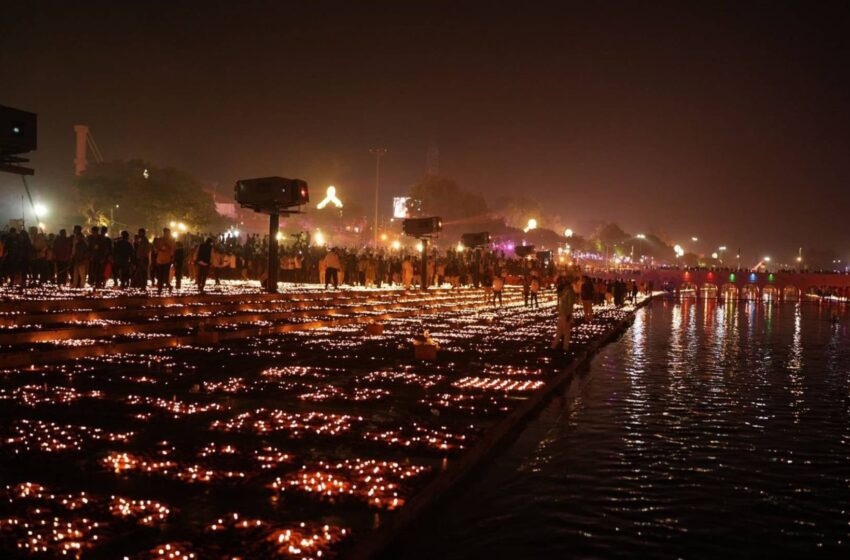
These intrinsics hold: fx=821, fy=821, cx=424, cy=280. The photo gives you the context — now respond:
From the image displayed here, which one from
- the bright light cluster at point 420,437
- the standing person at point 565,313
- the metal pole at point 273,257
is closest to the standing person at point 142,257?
the metal pole at point 273,257

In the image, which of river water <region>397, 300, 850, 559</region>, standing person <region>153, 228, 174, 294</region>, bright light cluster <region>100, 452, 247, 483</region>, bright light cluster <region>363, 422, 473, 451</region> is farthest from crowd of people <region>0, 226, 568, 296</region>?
bright light cluster <region>100, 452, 247, 483</region>

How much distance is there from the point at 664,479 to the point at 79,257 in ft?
63.1

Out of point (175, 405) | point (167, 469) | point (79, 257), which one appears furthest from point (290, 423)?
point (79, 257)

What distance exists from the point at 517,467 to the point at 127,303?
13.2 m

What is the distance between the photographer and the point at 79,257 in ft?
75.0

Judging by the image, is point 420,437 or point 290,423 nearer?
point 420,437

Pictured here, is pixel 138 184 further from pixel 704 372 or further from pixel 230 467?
pixel 230 467

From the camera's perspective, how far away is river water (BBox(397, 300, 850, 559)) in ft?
20.1

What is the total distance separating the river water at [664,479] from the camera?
6113 mm

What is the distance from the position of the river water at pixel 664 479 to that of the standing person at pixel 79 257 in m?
14.6

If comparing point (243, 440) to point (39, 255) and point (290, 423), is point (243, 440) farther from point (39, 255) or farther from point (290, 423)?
point (39, 255)

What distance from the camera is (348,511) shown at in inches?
241

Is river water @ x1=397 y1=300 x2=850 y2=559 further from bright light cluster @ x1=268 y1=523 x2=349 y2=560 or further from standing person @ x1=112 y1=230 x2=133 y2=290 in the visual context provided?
standing person @ x1=112 y1=230 x2=133 y2=290

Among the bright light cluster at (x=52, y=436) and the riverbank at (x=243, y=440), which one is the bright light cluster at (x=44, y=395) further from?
the bright light cluster at (x=52, y=436)
